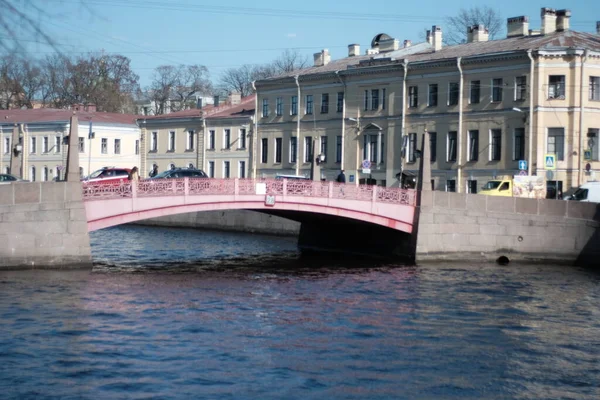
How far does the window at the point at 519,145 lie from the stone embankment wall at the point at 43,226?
21.1 metres

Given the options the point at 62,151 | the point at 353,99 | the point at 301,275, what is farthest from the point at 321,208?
the point at 62,151

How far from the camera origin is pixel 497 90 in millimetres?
41625

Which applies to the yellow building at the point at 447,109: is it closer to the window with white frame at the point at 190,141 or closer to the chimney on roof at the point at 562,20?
the chimney on roof at the point at 562,20

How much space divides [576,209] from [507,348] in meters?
13.8

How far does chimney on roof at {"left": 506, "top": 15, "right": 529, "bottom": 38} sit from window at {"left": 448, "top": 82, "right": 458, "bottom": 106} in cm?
405

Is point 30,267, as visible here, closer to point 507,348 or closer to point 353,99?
point 507,348

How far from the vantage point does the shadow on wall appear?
98.7 feet

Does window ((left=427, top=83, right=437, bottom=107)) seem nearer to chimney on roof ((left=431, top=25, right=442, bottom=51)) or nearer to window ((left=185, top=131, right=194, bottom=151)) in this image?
chimney on roof ((left=431, top=25, right=442, bottom=51))

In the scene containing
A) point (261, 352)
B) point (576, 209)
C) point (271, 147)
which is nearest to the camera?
point (261, 352)

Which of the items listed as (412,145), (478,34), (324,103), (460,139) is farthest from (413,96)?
(324,103)

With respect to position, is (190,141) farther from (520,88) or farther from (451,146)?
(520,88)

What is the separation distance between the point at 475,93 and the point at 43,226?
23206 millimetres

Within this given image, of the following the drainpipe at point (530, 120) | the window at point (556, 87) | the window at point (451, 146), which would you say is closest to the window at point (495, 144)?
the drainpipe at point (530, 120)

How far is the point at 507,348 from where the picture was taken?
1741 cm
